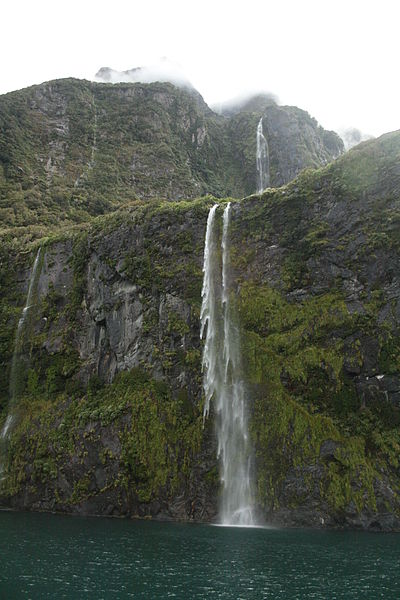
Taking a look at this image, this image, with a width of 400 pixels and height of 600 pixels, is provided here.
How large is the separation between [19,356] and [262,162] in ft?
166

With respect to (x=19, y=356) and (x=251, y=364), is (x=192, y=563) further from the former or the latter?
(x=19, y=356)

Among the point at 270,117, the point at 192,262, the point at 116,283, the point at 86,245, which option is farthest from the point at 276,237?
the point at 270,117

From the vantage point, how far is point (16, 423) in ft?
106

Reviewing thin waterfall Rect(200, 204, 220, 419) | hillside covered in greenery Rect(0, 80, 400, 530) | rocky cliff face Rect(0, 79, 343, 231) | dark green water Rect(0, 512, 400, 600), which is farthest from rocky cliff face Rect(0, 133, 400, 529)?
rocky cliff face Rect(0, 79, 343, 231)

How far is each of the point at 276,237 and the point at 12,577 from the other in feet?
77.0

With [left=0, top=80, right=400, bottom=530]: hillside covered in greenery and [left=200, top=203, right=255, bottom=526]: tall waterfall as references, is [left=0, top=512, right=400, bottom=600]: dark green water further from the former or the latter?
[left=0, top=80, right=400, bottom=530]: hillside covered in greenery

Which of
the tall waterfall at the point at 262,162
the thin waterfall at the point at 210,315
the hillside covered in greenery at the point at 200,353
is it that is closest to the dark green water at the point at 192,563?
the hillside covered in greenery at the point at 200,353

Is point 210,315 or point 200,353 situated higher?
point 210,315

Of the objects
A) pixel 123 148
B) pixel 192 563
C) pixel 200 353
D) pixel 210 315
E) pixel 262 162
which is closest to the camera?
pixel 192 563

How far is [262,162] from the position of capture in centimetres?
7400

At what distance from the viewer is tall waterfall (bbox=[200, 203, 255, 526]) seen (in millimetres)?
26078

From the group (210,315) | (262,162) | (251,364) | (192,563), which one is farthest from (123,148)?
(192,563)

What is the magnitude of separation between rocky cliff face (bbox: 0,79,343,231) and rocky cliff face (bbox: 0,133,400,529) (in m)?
21.9

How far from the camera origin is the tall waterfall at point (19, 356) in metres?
32.7
